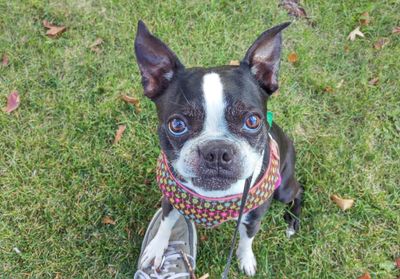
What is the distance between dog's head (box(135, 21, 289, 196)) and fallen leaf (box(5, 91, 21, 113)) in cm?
233

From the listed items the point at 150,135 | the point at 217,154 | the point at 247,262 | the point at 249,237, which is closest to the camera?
the point at 217,154

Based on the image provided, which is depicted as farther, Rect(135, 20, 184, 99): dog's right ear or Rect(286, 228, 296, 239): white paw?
Rect(286, 228, 296, 239): white paw

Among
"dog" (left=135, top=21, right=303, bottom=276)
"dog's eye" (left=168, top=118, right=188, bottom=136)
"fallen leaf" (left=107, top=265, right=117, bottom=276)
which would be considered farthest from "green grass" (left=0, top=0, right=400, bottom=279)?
"dog's eye" (left=168, top=118, right=188, bottom=136)

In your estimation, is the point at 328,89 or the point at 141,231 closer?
the point at 141,231

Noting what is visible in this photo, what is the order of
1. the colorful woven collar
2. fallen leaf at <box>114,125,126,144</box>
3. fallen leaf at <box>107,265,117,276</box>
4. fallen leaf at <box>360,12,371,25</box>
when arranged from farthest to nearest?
fallen leaf at <box>360,12,371,25</box> → fallen leaf at <box>114,125,126,144</box> → fallen leaf at <box>107,265,117,276</box> → the colorful woven collar

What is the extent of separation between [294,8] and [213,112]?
3.22m

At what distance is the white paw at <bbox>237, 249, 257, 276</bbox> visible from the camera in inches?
151

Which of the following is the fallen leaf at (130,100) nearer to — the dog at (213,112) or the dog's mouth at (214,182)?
the dog at (213,112)

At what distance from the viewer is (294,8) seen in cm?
536

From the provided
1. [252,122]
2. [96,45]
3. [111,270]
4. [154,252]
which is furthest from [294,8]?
[111,270]

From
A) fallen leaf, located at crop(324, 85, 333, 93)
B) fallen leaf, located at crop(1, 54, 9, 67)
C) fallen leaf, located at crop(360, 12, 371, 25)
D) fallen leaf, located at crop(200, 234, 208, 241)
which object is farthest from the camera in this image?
fallen leaf, located at crop(360, 12, 371, 25)

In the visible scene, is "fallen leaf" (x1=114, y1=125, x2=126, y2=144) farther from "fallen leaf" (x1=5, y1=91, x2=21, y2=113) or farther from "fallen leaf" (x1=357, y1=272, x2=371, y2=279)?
"fallen leaf" (x1=357, y1=272, x2=371, y2=279)

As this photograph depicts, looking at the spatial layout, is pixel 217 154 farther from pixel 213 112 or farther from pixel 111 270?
pixel 111 270

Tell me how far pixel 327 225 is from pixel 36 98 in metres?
3.24
